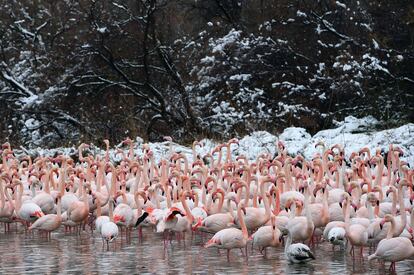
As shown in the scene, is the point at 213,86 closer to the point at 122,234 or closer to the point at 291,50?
the point at 291,50

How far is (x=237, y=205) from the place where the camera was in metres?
13.9

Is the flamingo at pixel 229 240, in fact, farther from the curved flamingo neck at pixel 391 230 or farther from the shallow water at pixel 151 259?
the curved flamingo neck at pixel 391 230

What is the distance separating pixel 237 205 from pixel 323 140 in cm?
800

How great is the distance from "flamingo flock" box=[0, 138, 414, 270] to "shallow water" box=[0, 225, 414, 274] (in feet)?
0.64

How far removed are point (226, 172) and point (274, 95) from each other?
381 inches

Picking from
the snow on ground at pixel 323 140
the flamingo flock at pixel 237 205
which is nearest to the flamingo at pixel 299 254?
the flamingo flock at pixel 237 205

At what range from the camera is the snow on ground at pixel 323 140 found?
814 inches

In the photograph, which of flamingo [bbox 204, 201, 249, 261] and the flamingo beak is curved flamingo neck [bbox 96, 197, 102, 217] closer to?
the flamingo beak

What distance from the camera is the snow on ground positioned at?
67.9ft

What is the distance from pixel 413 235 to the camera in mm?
11797

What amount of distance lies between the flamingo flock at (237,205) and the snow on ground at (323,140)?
2417 mm

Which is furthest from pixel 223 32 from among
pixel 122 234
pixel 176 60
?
pixel 122 234

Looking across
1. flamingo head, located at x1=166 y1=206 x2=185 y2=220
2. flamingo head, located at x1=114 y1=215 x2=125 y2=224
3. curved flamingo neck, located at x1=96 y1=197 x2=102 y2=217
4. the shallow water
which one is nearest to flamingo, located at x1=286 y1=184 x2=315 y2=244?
the shallow water

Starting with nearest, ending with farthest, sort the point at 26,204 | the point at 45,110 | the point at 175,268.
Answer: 1. the point at 175,268
2. the point at 26,204
3. the point at 45,110
